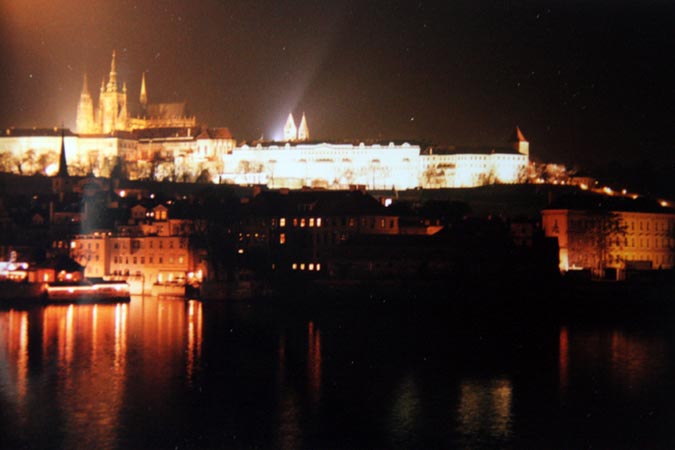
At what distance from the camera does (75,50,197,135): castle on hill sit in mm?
82375

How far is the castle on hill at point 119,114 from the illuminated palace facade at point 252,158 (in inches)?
8.9

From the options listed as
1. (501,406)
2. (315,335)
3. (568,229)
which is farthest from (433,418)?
(568,229)

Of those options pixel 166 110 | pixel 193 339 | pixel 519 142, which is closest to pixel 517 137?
pixel 519 142

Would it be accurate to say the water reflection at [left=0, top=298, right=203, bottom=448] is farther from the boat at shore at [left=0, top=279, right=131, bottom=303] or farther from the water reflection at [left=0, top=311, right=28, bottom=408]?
the boat at shore at [left=0, top=279, right=131, bottom=303]

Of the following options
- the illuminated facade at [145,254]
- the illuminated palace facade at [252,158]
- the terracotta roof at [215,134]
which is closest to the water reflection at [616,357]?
the illuminated facade at [145,254]

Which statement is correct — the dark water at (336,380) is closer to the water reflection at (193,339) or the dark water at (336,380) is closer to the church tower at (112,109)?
the water reflection at (193,339)

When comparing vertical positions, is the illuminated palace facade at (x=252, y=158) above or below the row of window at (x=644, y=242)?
above

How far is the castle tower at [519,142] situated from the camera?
7462 centimetres

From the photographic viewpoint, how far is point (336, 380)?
18062mm

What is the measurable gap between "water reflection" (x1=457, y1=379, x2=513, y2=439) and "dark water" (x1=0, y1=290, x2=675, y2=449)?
0.14ft

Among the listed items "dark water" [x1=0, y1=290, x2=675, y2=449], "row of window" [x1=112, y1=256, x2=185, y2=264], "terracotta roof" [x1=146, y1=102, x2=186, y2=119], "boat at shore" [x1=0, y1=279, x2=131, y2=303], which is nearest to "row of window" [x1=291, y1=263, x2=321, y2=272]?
"row of window" [x1=112, y1=256, x2=185, y2=264]

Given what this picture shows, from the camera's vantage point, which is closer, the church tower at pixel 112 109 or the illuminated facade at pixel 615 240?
the illuminated facade at pixel 615 240

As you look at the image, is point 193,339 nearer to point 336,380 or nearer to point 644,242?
point 336,380

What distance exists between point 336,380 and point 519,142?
58247 millimetres
